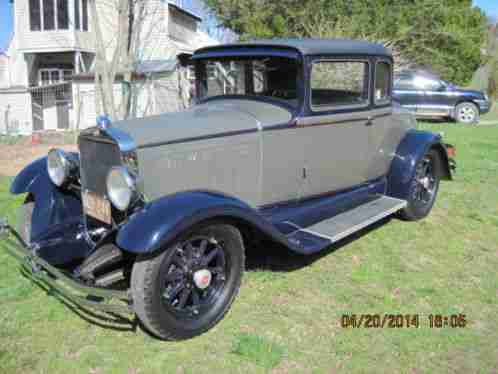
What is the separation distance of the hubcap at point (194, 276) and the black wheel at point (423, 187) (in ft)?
9.31

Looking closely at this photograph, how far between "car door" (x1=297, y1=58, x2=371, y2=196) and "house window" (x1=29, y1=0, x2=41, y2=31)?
703 inches

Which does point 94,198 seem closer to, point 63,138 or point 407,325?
point 407,325

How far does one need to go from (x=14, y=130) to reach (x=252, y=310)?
50.0 feet

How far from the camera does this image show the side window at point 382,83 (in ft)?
15.5

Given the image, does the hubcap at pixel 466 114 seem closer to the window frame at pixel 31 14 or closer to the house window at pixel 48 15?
the house window at pixel 48 15

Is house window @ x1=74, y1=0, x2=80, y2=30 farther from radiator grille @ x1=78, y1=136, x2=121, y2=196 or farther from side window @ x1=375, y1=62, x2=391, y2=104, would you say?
radiator grille @ x1=78, y1=136, x2=121, y2=196

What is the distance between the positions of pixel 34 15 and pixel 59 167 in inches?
698

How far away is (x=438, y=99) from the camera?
1538 cm

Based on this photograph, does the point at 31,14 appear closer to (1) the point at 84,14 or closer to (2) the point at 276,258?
(1) the point at 84,14

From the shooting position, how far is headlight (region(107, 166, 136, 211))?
2.99 meters

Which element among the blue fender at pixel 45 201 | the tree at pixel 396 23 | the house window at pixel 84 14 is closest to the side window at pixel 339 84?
the blue fender at pixel 45 201

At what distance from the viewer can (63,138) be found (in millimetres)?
12430

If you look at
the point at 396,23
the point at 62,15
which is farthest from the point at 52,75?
the point at 396,23

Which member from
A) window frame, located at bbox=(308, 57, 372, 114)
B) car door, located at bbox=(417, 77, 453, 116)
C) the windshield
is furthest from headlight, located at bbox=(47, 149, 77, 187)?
car door, located at bbox=(417, 77, 453, 116)
